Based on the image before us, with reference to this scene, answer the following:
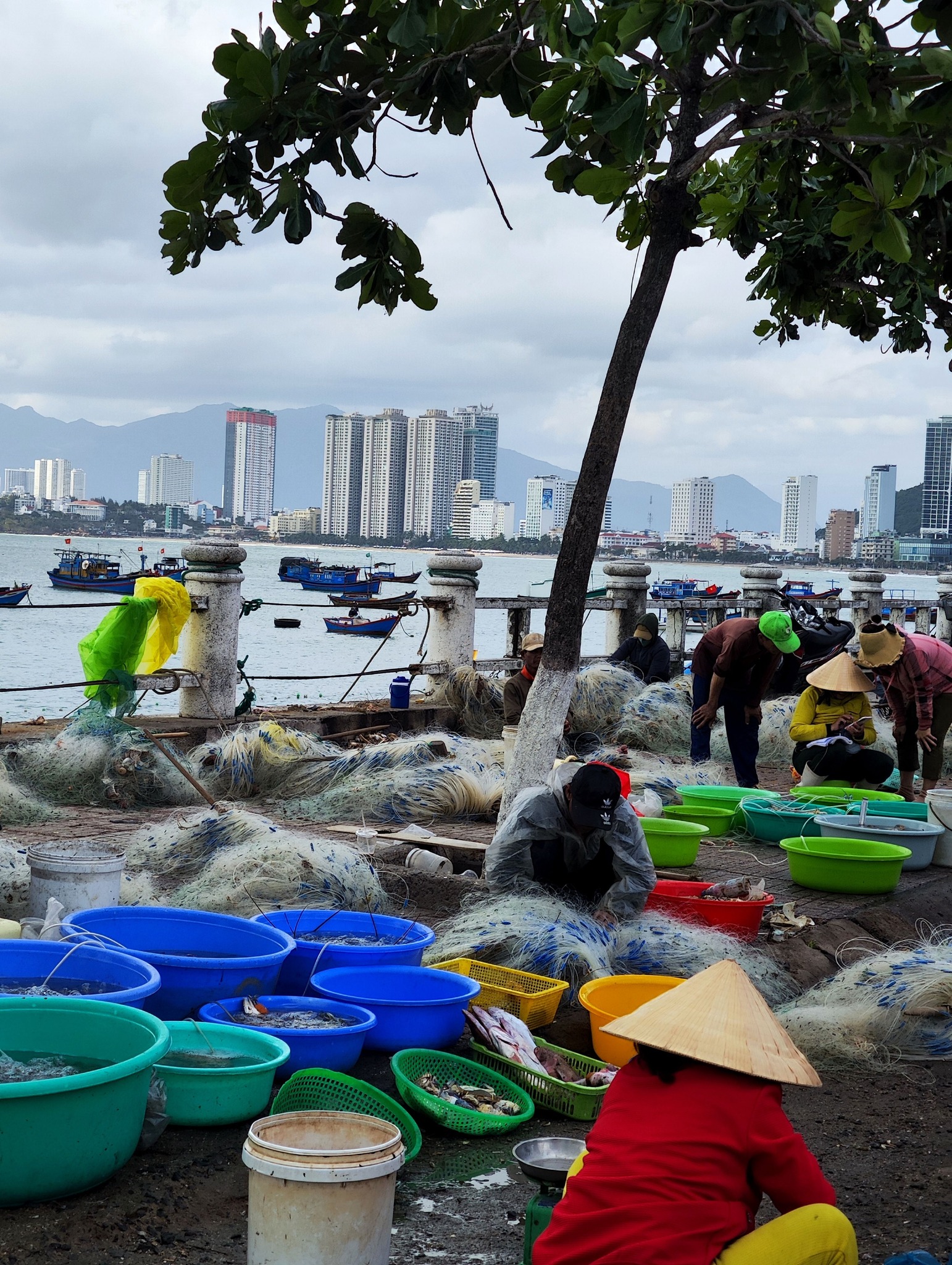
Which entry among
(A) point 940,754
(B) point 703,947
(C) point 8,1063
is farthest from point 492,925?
(A) point 940,754

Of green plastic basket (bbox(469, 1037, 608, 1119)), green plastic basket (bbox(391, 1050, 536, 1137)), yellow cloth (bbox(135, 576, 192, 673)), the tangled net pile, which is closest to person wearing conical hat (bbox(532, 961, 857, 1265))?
green plastic basket (bbox(391, 1050, 536, 1137))

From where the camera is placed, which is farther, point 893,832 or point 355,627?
point 355,627

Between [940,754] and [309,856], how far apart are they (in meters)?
5.25

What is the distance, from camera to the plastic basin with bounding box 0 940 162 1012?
3801 mm

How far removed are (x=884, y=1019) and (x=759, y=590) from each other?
1174cm

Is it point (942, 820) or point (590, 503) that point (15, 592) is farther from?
point (942, 820)

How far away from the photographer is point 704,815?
7941 millimetres

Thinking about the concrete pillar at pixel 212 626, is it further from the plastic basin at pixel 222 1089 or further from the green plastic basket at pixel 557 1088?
the plastic basin at pixel 222 1089

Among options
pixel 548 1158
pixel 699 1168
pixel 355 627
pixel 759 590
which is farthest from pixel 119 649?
pixel 355 627

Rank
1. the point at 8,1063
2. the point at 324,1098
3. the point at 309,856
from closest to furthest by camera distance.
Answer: the point at 8,1063 < the point at 324,1098 < the point at 309,856

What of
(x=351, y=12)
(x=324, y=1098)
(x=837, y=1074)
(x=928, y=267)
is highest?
(x=351, y=12)

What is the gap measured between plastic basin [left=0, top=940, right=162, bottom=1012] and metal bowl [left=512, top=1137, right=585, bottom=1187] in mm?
1257

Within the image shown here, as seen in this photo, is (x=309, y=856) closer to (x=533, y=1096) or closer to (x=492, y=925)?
(x=492, y=925)

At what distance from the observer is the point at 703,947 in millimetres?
5242
